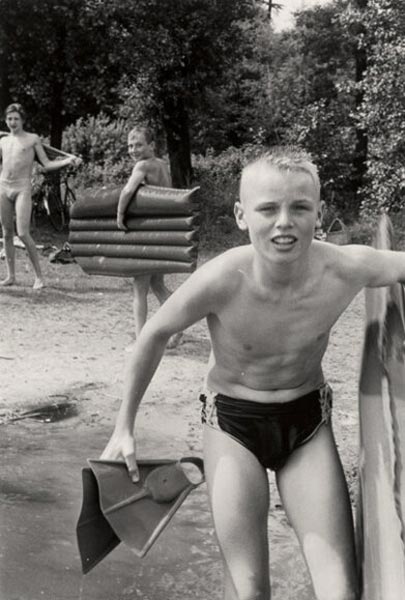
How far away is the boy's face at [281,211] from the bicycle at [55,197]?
46.7 ft

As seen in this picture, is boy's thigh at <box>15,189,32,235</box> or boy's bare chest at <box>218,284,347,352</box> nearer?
boy's bare chest at <box>218,284,347,352</box>

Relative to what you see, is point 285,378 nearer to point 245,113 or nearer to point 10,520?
point 10,520

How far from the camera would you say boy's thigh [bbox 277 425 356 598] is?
2631 mm

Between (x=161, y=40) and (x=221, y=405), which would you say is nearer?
(x=221, y=405)

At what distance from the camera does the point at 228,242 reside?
15.8 meters

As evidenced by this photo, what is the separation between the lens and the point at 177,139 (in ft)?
65.1

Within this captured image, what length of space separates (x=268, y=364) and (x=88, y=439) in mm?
2634

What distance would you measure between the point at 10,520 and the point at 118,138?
20668 mm

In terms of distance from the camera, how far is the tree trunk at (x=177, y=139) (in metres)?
19.3

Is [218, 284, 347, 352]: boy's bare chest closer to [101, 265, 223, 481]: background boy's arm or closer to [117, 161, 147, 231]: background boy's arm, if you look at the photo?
[101, 265, 223, 481]: background boy's arm

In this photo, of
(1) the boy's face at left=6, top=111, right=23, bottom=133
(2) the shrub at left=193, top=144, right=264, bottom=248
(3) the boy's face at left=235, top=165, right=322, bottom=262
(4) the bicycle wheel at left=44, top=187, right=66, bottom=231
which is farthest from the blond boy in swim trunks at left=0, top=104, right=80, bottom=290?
(3) the boy's face at left=235, top=165, right=322, bottom=262

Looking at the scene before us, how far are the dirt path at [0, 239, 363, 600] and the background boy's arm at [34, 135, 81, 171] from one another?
1.38m

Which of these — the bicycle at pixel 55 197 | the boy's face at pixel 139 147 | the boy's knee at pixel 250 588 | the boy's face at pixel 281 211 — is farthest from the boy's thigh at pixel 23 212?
the boy's knee at pixel 250 588

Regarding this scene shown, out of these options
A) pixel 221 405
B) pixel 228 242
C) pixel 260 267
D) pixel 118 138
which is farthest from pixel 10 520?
pixel 118 138
